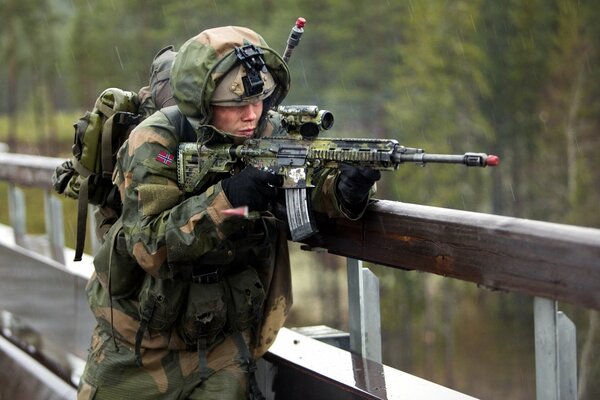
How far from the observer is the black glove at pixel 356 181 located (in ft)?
9.58

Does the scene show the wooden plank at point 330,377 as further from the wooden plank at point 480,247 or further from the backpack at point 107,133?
the backpack at point 107,133

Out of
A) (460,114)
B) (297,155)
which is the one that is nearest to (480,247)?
(297,155)

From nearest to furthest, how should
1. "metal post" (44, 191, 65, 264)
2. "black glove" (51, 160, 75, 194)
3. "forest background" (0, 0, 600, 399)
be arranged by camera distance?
"black glove" (51, 160, 75, 194) → "metal post" (44, 191, 65, 264) → "forest background" (0, 0, 600, 399)

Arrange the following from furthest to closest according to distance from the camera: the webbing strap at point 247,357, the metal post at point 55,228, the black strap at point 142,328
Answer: the metal post at point 55,228 → the webbing strap at point 247,357 → the black strap at point 142,328

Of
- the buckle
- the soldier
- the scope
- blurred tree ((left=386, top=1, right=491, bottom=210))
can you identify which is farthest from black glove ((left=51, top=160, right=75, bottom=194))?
blurred tree ((left=386, top=1, right=491, bottom=210))

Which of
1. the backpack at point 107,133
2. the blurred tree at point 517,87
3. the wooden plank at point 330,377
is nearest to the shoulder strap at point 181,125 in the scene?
the backpack at point 107,133

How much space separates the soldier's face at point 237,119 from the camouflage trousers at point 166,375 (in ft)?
2.60

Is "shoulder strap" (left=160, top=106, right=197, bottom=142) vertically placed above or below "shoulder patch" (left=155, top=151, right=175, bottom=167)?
above

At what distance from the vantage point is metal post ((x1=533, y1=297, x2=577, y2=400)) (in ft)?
7.97

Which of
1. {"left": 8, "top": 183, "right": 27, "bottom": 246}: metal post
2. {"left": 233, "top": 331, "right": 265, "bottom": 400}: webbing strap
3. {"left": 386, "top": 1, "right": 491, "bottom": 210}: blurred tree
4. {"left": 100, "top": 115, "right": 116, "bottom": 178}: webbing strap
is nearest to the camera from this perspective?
{"left": 233, "top": 331, "right": 265, "bottom": 400}: webbing strap

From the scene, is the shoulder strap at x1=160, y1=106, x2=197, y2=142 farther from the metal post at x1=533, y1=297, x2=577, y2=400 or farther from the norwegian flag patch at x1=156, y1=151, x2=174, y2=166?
the metal post at x1=533, y1=297, x2=577, y2=400

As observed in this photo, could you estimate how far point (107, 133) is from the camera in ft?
12.3

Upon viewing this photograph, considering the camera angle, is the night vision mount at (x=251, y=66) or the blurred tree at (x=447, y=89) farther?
the blurred tree at (x=447, y=89)

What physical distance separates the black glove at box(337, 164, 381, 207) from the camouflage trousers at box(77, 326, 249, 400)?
2.88 feet
